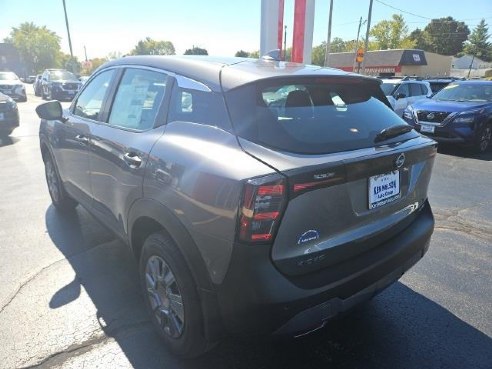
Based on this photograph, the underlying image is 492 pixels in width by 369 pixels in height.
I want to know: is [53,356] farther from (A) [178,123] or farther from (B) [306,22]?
(B) [306,22]

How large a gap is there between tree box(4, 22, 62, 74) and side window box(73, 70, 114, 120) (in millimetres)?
85404

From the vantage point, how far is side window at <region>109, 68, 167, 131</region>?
276 cm

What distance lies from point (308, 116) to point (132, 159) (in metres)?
1.15

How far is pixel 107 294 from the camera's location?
3.24m

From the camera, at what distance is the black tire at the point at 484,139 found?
9148 millimetres

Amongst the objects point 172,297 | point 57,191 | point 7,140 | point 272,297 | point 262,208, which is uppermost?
point 262,208

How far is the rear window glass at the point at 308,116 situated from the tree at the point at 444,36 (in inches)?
4070

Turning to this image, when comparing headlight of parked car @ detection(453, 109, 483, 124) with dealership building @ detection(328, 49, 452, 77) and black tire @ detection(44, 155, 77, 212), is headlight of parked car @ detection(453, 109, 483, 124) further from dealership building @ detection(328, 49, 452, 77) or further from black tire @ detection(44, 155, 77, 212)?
dealership building @ detection(328, 49, 452, 77)

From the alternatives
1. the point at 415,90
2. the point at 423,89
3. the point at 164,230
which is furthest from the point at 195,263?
the point at 423,89

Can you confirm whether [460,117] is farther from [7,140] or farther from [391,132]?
[7,140]

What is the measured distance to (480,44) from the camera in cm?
10319

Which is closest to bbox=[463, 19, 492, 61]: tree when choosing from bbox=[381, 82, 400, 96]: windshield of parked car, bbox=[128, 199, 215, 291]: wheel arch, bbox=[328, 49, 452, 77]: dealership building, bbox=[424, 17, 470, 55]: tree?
bbox=[424, 17, 470, 55]: tree

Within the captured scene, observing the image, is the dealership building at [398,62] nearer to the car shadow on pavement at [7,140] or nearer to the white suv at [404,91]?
the white suv at [404,91]

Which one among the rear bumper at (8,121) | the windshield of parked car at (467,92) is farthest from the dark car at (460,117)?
the rear bumper at (8,121)
